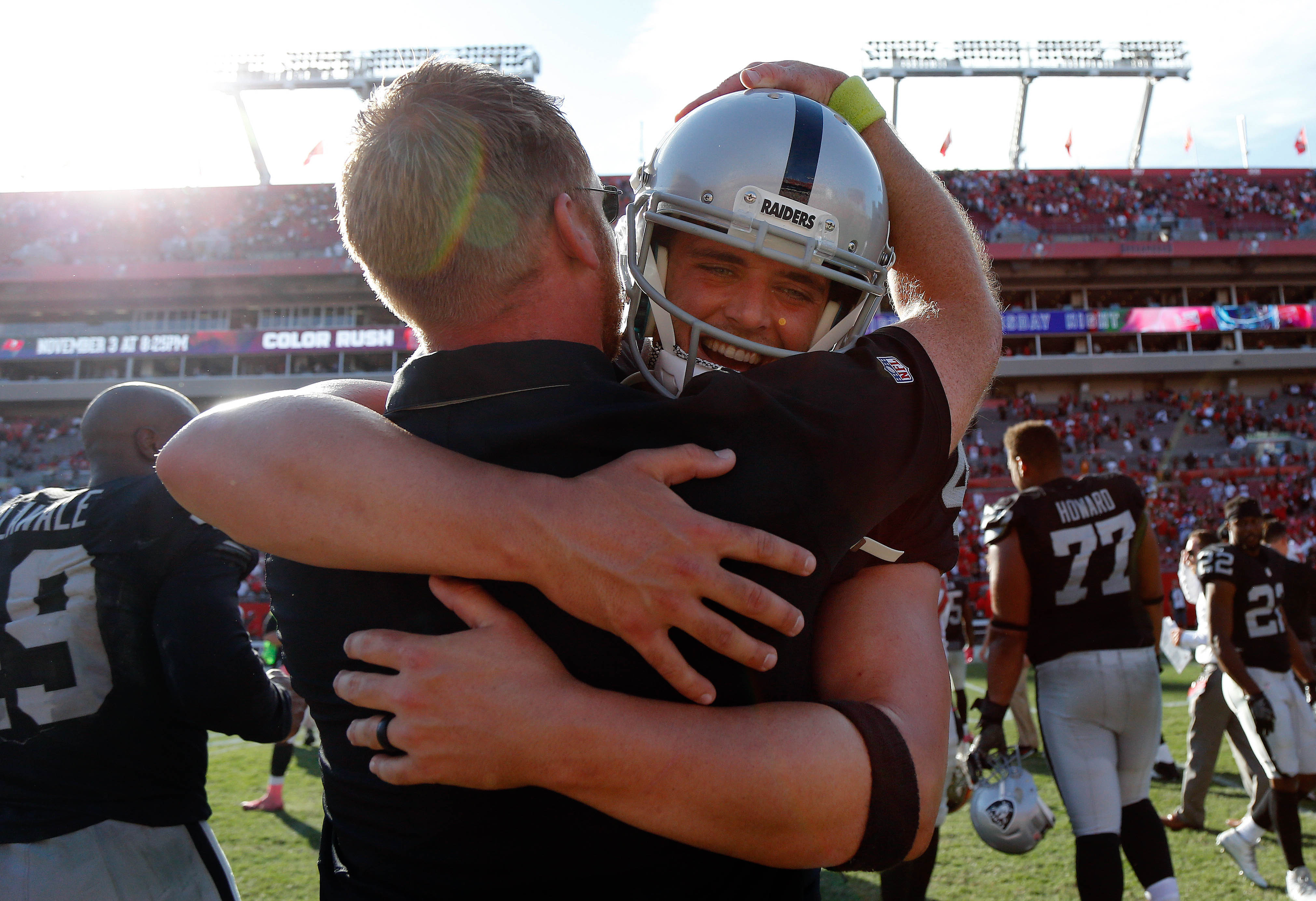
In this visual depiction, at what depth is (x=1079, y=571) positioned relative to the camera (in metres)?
4.66

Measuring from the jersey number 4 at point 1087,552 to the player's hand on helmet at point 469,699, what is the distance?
4.18 m

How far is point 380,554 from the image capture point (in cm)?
124

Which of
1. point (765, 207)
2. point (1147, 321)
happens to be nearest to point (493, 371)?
point (765, 207)

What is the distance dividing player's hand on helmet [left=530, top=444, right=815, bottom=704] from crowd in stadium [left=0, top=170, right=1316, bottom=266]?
128ft

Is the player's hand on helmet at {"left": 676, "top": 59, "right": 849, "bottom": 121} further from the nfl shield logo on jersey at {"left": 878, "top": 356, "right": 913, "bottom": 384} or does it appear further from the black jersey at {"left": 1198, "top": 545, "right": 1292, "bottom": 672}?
the black jersey at {"left": 1198, "top": 545, "right": 1292, "bottom": 672}

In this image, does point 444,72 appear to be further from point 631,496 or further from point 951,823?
point 951,823

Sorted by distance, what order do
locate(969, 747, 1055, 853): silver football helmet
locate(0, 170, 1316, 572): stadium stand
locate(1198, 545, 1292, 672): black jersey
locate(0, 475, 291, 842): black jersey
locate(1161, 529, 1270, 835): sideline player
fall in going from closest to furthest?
locate(0, 475, 291, 842): black jersey → locate(969, 747, 1055, 853): silver football helmet → locate(1198, 545, 1292, 672): black jersey → locate(1161, 529, 1270, 835): sideline player → locate(0, 170, 1316, 572): stadium stand

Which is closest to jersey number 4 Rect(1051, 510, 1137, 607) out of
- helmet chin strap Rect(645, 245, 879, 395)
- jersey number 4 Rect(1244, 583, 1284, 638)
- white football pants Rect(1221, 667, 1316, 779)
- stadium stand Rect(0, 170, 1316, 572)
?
white football pants Rect(1221, 667, 1316, 779)

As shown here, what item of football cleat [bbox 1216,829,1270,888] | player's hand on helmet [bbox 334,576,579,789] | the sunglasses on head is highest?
the sunglasses on head

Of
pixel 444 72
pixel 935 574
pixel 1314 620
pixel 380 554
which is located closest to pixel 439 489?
pixel 380 554

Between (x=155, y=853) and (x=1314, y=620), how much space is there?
16928 millimetres

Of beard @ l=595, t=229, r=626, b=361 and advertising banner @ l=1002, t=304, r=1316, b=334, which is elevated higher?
advertising banner @ l=1002, t=304, r=1316, b=334

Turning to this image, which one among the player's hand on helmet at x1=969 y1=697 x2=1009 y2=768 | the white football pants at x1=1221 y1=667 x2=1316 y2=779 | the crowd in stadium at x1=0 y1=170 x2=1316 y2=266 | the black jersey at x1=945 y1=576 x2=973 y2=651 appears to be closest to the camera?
the player's hand on helmet at x1=969 y1=697 x2=1009 y2=768

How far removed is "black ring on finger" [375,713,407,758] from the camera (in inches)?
47.7
